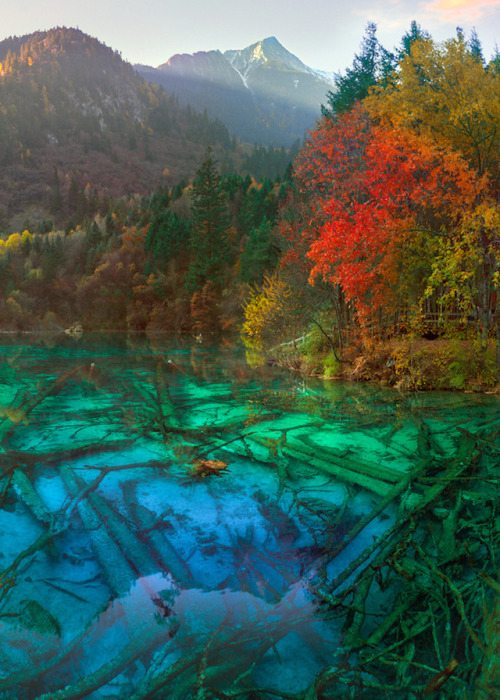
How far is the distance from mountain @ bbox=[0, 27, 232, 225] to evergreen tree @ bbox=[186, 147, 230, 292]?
8285cm

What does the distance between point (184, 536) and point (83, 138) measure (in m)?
185

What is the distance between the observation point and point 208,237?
46.5 m

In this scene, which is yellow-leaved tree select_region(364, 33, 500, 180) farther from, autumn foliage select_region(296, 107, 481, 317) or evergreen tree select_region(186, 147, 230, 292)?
evergreen tree select_region(186, 147, 230, 292)

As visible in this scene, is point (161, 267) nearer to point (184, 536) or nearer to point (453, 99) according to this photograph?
point (453, 99)

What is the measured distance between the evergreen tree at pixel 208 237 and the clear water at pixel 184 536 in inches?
1459

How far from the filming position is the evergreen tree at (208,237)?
148ft

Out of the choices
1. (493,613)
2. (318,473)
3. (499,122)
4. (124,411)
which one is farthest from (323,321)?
(493,613)

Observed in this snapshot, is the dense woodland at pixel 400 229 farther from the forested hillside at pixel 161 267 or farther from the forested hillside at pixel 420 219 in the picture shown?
the forested hillside at pixel 161 267

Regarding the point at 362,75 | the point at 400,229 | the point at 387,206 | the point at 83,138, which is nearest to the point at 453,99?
the point at 387,206

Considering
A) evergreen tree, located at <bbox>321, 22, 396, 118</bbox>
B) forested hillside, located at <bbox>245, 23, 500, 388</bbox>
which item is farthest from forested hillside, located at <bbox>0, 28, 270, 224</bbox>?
forested hillside, located at <bbox>245, 23, 500, 388</bbox>

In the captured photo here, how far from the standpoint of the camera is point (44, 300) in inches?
2251

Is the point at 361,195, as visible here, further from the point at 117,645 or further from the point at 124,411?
the point at 117,645

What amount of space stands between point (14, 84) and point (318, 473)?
22618cm

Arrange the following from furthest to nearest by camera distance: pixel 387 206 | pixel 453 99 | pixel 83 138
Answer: pixel 83 138, pixel 453 99, pixel 387 206
